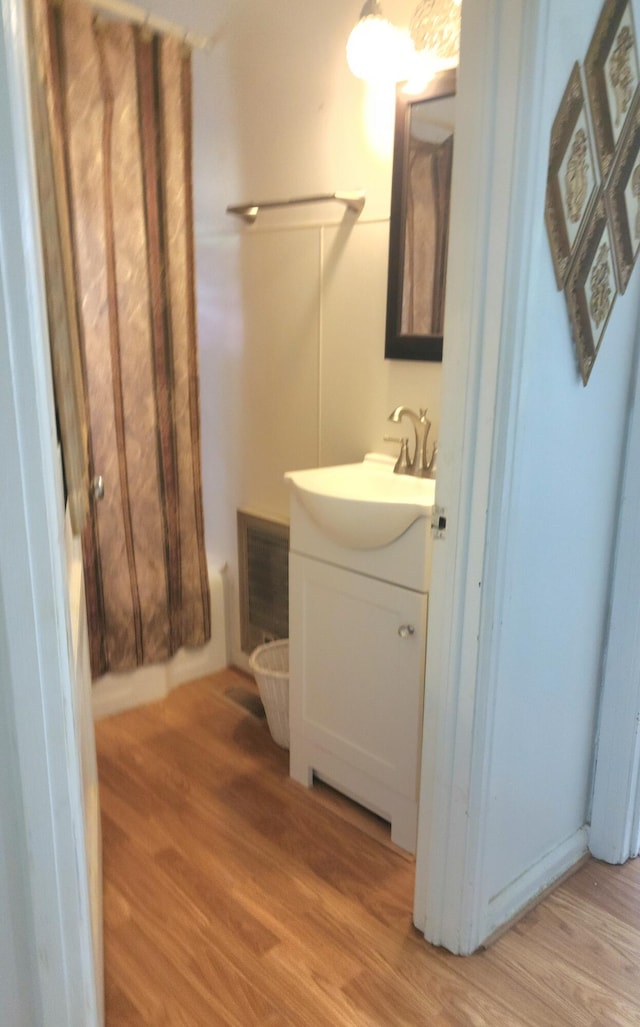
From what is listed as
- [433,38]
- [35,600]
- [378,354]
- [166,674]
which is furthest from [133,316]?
[35,600]

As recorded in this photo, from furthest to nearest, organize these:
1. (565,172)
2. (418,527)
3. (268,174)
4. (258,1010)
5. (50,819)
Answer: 1. (268,174)
2. (418,527)
3. (258,1010)
4. (565,172)
5. (50,819)

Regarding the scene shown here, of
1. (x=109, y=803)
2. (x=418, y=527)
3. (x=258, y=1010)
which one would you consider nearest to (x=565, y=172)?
(x=418, y=527)

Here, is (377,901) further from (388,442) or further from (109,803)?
(388,442)

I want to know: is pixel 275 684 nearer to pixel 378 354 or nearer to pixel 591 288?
pixel 378 354

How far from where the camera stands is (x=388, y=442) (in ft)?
7.42

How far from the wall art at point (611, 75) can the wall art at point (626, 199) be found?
22 mm

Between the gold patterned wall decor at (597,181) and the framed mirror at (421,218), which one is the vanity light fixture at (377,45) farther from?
the gold patterned wall decor at (597,181)

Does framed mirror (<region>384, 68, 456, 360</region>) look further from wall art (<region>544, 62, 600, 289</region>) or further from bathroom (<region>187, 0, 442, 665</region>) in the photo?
wall art (<region>544, 62, 600, 289</region>)

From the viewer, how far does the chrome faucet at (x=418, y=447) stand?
2.07m

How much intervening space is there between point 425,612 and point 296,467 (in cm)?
99

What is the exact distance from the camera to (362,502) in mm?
1754

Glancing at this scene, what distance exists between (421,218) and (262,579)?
4.35ft

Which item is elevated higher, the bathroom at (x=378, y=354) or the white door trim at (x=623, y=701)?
the bathroom at (x=378, y=354)

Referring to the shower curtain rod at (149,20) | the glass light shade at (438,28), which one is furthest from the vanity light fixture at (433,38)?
the shower curtain rod at (149,20)
